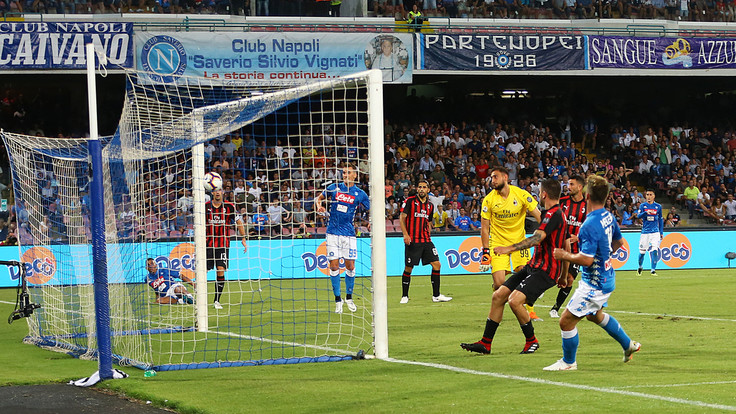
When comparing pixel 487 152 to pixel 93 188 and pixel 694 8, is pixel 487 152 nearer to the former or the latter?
pixel 694 8

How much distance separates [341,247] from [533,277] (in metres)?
5.48

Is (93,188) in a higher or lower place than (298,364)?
higher

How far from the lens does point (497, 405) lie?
721 centimetres

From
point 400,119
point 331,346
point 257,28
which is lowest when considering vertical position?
point 331,346

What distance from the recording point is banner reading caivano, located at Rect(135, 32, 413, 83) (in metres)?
27.7

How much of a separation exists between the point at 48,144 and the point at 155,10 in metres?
17.6

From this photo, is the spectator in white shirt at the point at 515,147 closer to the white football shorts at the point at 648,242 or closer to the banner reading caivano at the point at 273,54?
the banner reading caivano at the point at 273,54

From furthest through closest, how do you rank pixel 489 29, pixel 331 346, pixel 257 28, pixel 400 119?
1. pixel 400 119
2. pixel 489 29
3. pixel 257 28
4. pixel 331 346

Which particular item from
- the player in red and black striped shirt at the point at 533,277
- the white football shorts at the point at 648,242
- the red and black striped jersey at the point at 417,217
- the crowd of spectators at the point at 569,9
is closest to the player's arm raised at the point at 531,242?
the player in red and black striped shirt at the point at 533,277

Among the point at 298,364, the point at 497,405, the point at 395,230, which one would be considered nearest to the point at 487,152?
the point at 395,230

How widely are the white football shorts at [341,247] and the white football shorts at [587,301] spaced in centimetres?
670

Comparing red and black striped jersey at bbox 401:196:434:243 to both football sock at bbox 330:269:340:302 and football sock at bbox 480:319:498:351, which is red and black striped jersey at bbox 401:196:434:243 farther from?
football sock at bbox 480:319:498:351

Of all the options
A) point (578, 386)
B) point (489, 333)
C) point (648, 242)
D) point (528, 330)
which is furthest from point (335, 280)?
point (648, 242)

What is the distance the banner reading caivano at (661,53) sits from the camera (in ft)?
103
